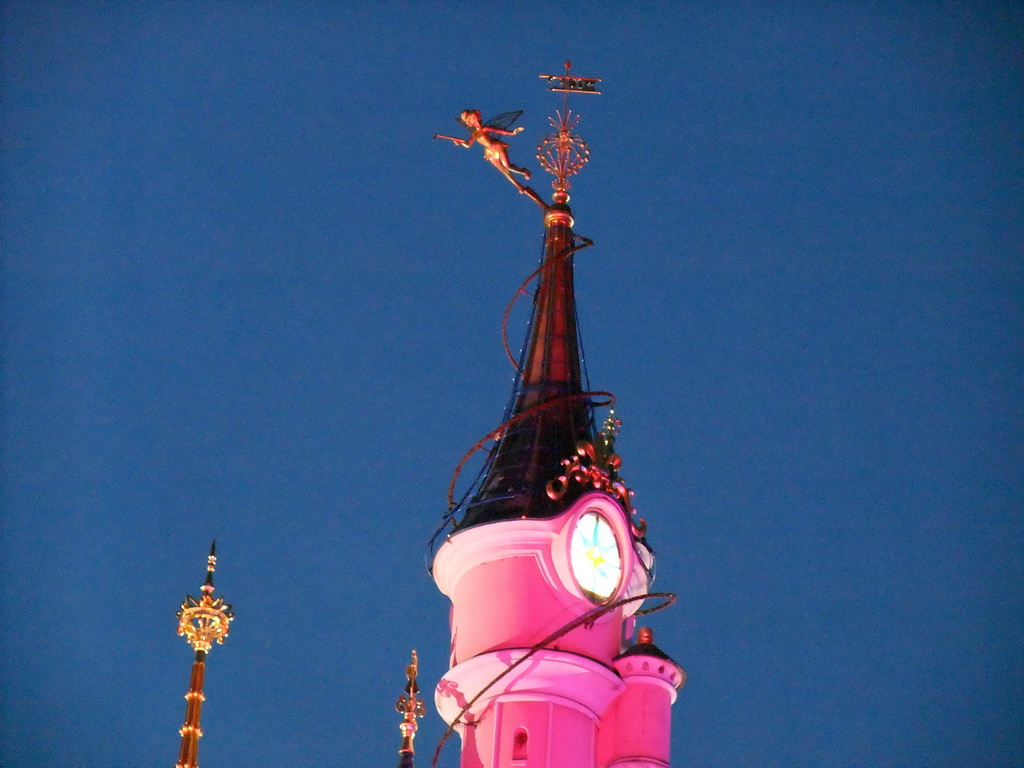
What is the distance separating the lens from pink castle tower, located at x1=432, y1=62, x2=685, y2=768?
62812 millimetres

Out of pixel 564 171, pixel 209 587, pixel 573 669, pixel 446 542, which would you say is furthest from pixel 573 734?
pixel 564 171

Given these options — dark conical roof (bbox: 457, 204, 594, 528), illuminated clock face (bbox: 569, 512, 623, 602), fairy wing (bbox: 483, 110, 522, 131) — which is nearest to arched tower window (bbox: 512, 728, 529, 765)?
illuminated clock face (bbox: 569, 512, 623, 602)

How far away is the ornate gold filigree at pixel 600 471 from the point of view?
Answer: 6525 centimetres

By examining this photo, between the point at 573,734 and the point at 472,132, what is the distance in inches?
763

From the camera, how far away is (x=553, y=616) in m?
63.5

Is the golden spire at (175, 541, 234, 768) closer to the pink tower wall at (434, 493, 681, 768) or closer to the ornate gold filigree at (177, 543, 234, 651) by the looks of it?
the ornate gold filigree at (177, 543, 234, 651)

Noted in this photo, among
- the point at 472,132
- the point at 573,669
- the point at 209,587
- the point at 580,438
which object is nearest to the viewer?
the point at 209,587

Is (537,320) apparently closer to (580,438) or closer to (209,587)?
(580,438)

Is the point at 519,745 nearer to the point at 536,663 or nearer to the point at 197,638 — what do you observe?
the point at 536,663

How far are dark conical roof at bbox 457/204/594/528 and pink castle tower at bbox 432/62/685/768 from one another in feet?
0.23

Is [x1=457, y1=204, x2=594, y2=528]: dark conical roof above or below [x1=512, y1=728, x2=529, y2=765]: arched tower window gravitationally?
above

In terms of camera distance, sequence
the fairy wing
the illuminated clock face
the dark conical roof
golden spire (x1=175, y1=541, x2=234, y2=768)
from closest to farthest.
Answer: golden spire (x1=175, y1=541, x2=234, y2=768) < the illuminated clock face < the dark conical roof < the fairy wing

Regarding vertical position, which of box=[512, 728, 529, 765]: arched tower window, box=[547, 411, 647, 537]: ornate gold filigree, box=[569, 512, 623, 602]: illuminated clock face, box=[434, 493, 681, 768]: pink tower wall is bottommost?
box=[512, 728, 529, 765]: arched tower window

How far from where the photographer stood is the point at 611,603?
2534 inches
